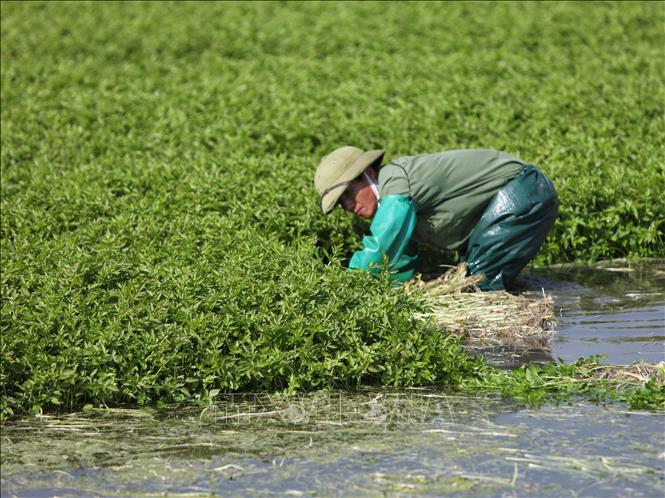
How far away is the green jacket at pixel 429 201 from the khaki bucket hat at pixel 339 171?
172 mm

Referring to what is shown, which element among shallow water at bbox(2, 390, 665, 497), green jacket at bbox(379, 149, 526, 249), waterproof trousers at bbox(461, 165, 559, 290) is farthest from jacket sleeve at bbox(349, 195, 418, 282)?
shallow water at bbox(2, 390, 665, 497)

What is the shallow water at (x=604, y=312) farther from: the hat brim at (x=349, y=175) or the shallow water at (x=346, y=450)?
the hat brim at (x=349, y=175)

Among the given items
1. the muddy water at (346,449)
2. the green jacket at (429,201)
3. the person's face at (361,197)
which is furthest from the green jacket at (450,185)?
the muddy water at (346,449)

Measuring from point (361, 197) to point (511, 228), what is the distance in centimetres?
112

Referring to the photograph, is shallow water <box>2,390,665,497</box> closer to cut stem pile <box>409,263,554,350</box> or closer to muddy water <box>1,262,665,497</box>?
muddy water <box>1,262,665,497</box>

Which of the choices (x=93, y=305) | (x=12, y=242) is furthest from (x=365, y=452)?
(x=12, y=242)

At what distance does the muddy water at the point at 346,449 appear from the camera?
4.70m

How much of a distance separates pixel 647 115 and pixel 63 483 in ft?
28.4

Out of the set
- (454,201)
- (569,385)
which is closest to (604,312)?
(454,201)

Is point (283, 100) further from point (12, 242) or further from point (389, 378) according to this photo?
point (389, 378)

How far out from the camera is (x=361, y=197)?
25.5 ft

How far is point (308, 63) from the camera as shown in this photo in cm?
1502

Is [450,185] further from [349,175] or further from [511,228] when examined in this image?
[349,175]

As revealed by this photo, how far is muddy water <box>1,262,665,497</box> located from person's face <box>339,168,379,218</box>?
200 centimetres
